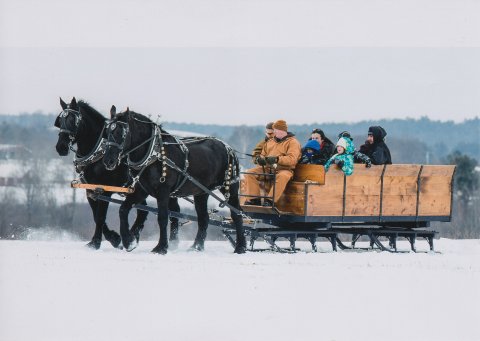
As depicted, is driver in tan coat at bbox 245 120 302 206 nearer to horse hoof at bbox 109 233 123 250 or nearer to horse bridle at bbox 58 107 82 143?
horse hoof at bbox 109 233 123 250

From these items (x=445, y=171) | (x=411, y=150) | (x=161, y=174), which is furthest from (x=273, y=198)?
(x=411, y=150)

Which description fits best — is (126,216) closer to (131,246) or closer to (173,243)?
(131,246)

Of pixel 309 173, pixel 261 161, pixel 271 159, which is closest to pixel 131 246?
pixel 261 161

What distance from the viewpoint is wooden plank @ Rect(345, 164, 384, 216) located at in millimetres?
19969

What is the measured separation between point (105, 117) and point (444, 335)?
8.46m

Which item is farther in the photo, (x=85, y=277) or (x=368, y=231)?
(x=368, y=231)

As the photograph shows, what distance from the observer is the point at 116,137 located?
57.2ft

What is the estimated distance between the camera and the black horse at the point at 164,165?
17594 mm

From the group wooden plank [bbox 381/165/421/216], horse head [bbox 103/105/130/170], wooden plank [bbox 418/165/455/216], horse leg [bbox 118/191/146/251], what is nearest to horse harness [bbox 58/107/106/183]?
horse leg [bbox 118/191/146/251]

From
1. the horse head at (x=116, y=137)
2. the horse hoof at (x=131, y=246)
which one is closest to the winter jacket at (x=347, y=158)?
the horse hoof at (x=131, y=246)

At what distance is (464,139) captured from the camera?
376 ft

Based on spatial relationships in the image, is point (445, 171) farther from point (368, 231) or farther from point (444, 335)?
point (444, 335)

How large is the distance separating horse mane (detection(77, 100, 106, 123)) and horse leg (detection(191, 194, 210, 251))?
2.25 metres

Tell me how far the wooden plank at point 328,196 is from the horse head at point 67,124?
4.31 metres
